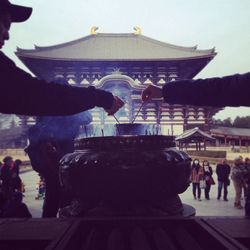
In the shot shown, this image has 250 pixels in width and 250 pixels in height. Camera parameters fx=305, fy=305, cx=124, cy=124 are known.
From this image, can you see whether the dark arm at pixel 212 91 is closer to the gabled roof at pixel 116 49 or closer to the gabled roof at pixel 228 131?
the gabled roof at pixel 116 49

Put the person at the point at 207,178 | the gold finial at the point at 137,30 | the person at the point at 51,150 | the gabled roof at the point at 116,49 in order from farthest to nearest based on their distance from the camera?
the gold finial at the point at 137,30, the gabled roof at the point at 116,49, the person at the point at 207,178, the person at the point at 51,150

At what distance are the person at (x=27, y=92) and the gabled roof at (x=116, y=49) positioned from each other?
19.4 m

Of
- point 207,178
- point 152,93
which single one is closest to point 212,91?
point 152,93

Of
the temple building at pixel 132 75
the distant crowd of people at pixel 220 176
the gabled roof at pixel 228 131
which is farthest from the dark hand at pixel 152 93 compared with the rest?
the gabled roof at pixel 228 131

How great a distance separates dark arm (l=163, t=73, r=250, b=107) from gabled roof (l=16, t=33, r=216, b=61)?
19.4m

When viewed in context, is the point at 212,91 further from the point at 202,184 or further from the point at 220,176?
the point at 202,184

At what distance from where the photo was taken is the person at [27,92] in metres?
1.38

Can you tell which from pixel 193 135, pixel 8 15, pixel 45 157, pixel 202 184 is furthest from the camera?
pixel 193 135

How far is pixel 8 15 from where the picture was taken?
1531 mm

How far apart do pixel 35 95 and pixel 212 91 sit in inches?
34.3

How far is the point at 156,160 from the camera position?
5.79 ft

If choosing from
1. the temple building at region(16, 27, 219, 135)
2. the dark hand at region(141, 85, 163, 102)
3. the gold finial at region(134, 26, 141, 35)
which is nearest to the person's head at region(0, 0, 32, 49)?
the dark hand at region(141, 85, 163, 102)

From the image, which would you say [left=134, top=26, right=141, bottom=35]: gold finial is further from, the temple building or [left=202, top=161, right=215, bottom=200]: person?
[left=202, top=161, right=215, bottom=200]: person

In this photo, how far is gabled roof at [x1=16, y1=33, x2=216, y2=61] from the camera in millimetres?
21359
